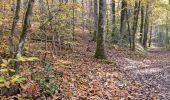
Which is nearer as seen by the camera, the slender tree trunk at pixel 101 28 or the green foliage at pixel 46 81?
the green foliage at pixel 46 81

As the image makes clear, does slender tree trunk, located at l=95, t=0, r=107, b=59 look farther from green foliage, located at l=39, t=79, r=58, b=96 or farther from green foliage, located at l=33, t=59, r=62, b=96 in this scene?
green foliage, located at l=39, t=79, r=58, b=96

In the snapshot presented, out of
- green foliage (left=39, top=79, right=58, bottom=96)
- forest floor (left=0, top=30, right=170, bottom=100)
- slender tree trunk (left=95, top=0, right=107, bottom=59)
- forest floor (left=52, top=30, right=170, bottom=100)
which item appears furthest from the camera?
slender tree trunk (left=95, top=0, right=107, bottom=59)

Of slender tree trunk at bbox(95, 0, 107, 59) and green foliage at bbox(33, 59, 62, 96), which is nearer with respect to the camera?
green foliage at bbox(33, 59, 62, 96)

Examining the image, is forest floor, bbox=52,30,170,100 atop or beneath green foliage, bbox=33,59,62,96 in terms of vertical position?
beneath

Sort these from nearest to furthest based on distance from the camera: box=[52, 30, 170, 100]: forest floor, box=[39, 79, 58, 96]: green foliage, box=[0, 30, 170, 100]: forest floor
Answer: box=[39, 79, 58, 96]: green foliage
box=[0, 30, 170, 100]: forest floor
box=[52, 30, 170, 100]: forest floor

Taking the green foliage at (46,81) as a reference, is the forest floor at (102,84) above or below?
below

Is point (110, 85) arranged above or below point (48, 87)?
below

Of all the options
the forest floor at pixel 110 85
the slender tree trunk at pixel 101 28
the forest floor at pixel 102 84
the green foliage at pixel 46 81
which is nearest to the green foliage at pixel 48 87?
the green foliage at pixel 46 81

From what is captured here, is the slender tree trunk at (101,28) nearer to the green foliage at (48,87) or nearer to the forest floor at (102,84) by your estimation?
the forest floor at (102,84)

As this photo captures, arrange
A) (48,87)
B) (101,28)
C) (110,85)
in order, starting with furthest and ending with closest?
1. (101,28)
2. (110,85)
3. (48,87)

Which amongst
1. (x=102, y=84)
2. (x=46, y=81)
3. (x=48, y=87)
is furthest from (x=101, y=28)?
(x=48, y=87)

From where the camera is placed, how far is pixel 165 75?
13328 mm

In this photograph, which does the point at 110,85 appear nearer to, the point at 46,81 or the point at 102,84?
the point at 102,84

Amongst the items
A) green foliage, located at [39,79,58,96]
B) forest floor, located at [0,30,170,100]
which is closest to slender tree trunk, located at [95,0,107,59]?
forest floor, located at [0,30,170,100]
